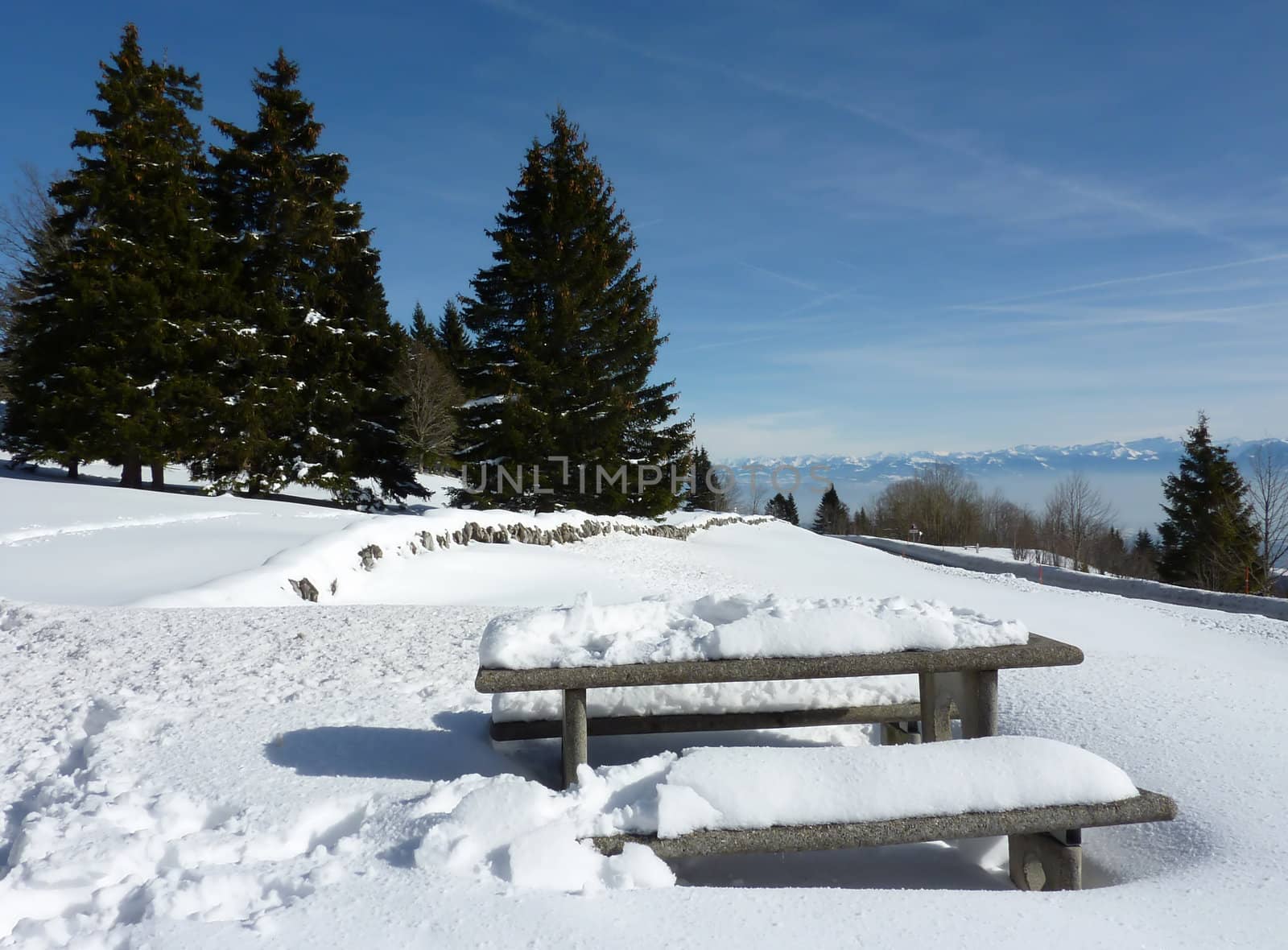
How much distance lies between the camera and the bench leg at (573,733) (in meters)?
3.03

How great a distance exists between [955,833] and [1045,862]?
0.55 m

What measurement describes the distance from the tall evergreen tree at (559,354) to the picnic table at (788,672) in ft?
60.5

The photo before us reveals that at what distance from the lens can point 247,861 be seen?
2457 millimetres

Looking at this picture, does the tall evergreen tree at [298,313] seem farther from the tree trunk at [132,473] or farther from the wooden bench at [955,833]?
the wooden bench at [955,833]

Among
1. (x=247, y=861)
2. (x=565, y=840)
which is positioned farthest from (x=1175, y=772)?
(x=247, y=861)

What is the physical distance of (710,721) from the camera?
3.64 meters

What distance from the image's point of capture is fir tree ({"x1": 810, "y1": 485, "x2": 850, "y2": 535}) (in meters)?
80.2

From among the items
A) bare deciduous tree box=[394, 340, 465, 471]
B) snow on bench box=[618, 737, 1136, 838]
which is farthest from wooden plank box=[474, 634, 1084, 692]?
bare deciduous tree box=[394, 340, 465, 471]

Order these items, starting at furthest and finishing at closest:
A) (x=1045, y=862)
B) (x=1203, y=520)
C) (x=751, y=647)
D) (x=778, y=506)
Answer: (x=778, y=506) < (x=1203, y=520) < (x=751, y=647) < (x=1045, y=862)

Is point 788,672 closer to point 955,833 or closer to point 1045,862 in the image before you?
point 955,833

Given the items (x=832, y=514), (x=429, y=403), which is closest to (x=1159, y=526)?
(x=429, y=403)

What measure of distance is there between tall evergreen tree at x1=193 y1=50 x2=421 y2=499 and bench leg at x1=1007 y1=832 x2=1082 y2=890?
19.4 m

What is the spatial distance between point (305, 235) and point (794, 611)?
68.4ft

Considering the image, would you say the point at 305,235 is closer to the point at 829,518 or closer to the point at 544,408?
the point at 544,408
